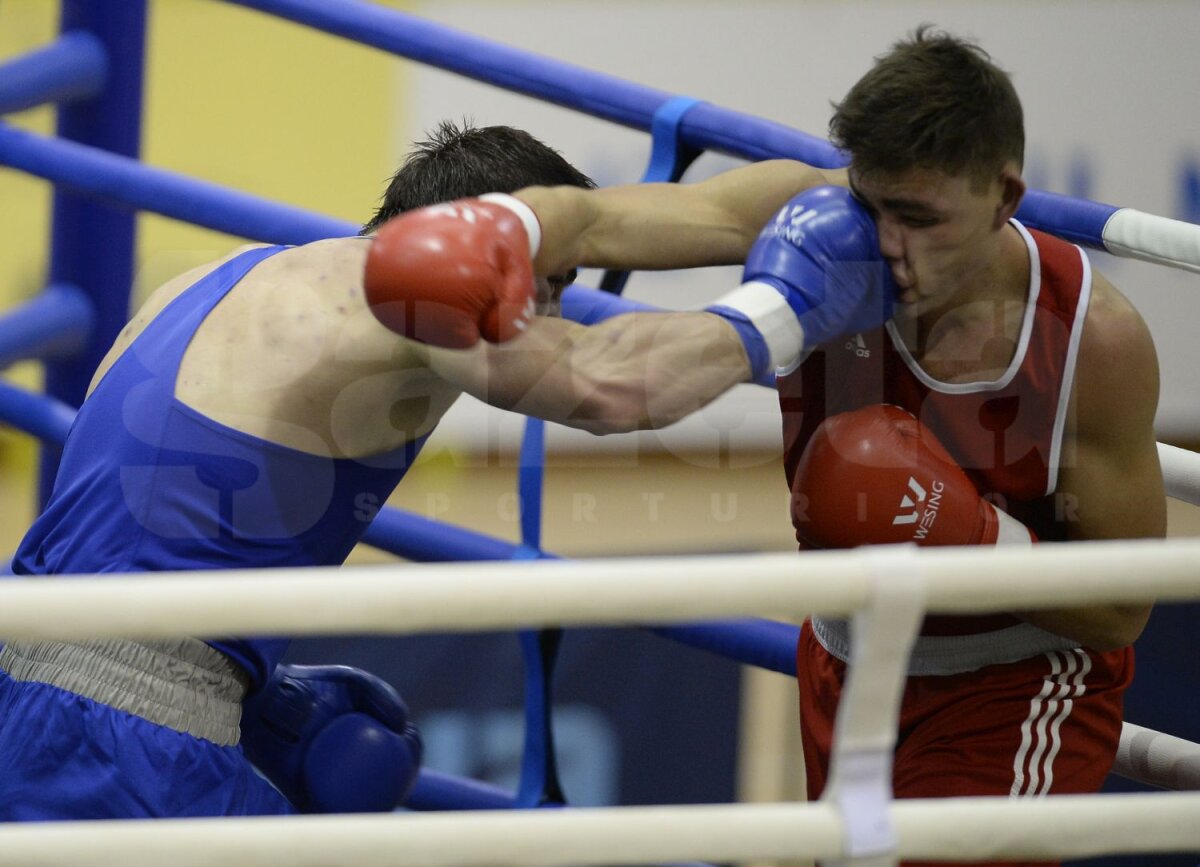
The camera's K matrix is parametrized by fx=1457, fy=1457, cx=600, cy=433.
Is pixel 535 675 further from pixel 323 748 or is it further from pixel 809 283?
pixel 809 283

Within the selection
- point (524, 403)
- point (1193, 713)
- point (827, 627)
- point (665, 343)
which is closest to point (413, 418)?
point (524, 403)

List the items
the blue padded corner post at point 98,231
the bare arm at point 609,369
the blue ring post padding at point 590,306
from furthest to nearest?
the blue padded corner post at point 98,231, the blue ring post padding at point 590,306, the bare arm at point 609,369

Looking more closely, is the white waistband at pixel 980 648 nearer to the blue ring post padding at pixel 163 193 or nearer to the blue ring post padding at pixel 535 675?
the blue ring post padding at pixel 535 675

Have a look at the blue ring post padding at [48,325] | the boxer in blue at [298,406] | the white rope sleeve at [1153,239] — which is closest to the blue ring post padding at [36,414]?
the blue ring post padding at [48,325]

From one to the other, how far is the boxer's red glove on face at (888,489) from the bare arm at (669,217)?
22cm

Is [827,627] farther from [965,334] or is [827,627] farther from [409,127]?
[409,127]

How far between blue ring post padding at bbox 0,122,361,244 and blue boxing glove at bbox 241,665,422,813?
0.56 meters

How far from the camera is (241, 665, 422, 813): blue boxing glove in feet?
5.04

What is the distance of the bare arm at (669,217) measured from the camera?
1.37m

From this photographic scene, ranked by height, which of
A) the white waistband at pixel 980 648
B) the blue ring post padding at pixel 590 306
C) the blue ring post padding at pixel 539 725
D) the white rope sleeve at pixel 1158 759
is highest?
the blue ring post padding at pixel 590 306

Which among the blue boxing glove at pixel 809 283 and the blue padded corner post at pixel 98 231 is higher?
the blue boxing glove at pixel 809 283

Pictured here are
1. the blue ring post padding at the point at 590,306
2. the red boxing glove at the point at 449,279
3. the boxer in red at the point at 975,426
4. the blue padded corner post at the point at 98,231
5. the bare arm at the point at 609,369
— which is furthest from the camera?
the blue padded corner post at the point at 98,231

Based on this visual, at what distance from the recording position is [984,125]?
1.35 m

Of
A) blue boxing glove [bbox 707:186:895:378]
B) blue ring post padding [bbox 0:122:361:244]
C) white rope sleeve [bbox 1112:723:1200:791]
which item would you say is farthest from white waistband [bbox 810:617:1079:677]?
blue ring post padding [bbox 0:122:361:244]
